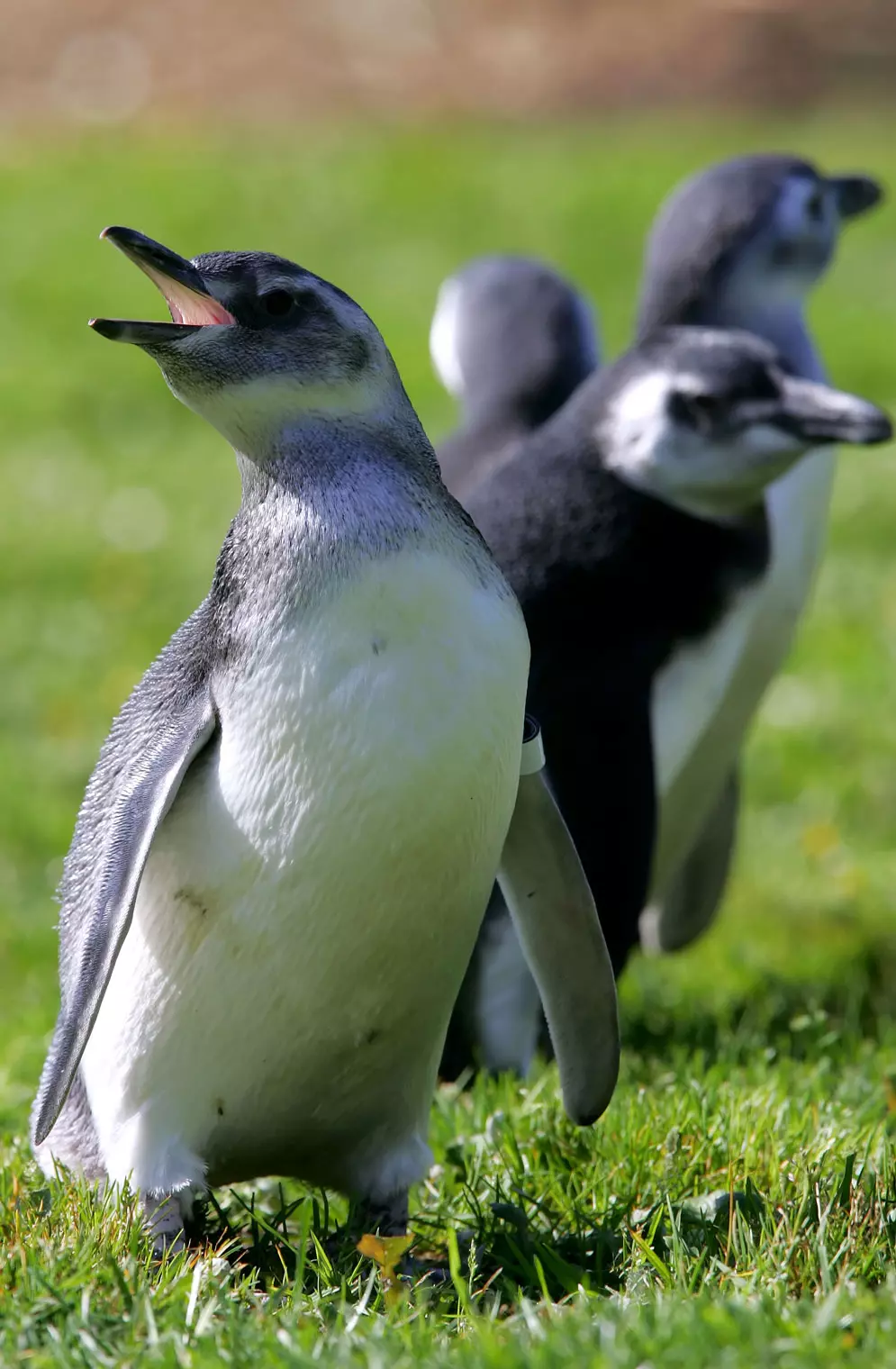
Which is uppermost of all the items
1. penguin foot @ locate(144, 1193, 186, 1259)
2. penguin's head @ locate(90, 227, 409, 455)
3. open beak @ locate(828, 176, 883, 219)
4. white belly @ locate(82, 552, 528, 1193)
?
penguin's head @ locate(90, 227, 409, 455)

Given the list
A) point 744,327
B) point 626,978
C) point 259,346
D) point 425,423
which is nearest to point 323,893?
point 259,346

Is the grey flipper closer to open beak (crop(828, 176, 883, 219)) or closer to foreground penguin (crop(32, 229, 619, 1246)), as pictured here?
open beak (crop(828, 176, 883, 219))

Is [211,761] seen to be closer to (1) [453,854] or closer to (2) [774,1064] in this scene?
(1) [453,854]

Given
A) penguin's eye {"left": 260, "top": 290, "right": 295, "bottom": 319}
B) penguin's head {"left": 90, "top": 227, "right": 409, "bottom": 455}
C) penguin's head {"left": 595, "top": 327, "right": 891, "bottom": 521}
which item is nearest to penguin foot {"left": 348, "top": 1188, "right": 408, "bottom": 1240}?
penguin's head {"left": 90, "top": 227, "right": 409, "bottom": 455}

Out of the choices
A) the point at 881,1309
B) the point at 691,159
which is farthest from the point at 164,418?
the point at 881,1309

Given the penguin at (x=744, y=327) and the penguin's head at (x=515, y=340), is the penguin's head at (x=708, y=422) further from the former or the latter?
the penguin's head at (x=515, y=340)

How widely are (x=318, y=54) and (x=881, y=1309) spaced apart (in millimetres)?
19555

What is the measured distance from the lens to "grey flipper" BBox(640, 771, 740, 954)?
17.9ft

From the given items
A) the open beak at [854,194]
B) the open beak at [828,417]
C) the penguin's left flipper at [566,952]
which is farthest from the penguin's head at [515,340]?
the penguin's left flipper at [566,952]

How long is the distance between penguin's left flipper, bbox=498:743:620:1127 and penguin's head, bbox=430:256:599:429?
7.14ft

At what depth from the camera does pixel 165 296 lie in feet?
9.39

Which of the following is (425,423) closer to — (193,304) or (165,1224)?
(193,304)

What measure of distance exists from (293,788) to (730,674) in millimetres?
2051

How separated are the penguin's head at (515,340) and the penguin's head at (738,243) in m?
0.21
